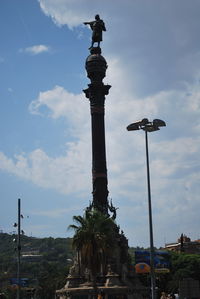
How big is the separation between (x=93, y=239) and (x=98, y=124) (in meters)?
31.8

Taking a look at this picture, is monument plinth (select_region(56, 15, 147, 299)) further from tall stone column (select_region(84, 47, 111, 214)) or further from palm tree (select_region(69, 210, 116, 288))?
palm tree (select_region(69, 210, 116, 288))

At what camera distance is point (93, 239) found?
40281 millimetres

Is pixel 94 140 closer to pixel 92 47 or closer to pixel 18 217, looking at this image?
pixel 92 47

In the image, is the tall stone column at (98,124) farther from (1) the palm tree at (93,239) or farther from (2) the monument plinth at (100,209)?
(1) the palm tree at (93,239)

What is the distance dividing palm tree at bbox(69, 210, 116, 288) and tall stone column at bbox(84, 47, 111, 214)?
26.4m

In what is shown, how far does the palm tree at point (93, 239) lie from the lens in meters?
40.2

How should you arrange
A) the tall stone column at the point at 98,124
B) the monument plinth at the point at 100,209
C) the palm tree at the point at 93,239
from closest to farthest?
the palm tree at the point at 93,239 → the monument plinth at the point at 100,209 → the tall stone column at the point at 98,124

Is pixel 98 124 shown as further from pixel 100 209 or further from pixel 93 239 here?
pixel 93 239

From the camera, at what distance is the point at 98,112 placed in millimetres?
70750

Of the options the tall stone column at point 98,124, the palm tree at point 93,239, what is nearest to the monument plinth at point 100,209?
the tall stone column at point 98,124

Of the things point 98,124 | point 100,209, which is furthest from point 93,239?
point 98,124

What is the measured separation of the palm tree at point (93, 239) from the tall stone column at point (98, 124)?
2644cm

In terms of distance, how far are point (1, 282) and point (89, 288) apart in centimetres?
12386

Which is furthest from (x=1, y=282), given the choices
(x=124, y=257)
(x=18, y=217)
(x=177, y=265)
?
(x=18, y=217)
